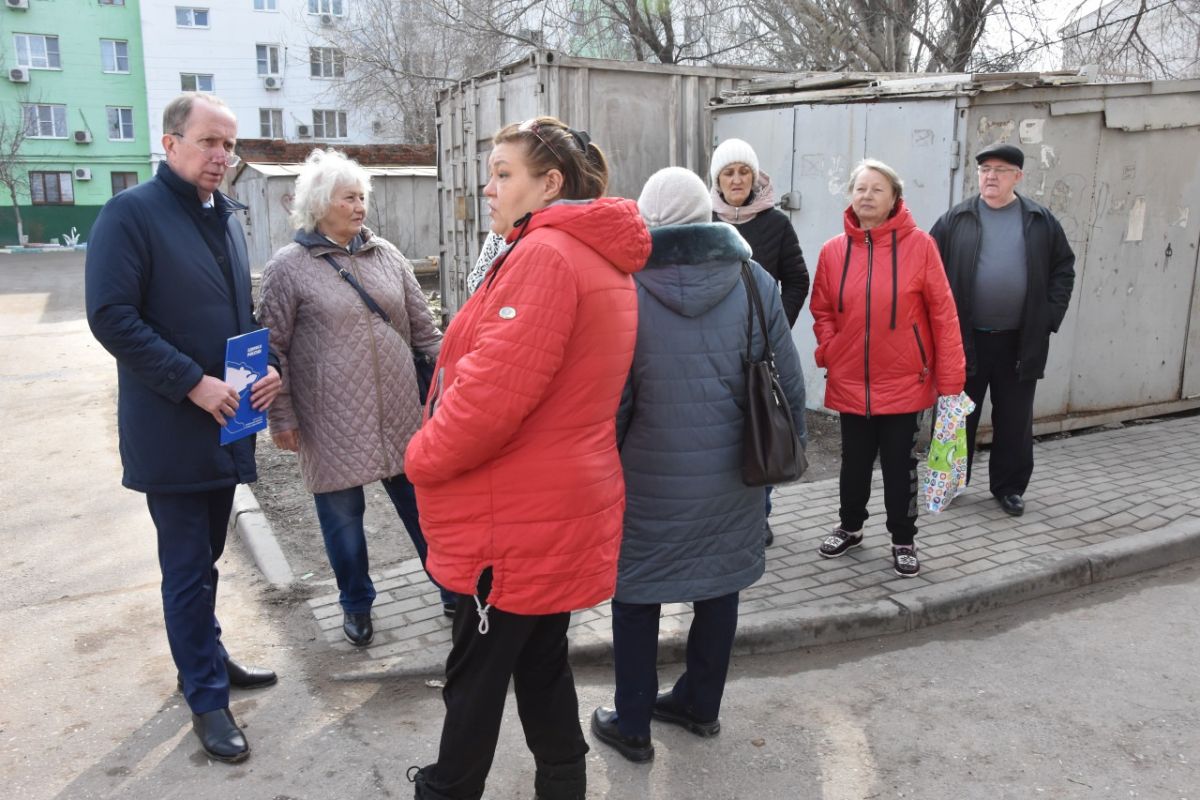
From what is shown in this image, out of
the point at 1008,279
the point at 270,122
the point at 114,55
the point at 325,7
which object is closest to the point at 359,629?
the point at 1008,279

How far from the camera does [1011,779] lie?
3.08m

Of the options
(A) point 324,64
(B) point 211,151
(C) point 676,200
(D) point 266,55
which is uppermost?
(D) point 266,55

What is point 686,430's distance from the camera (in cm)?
288

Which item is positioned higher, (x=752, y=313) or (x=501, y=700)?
(x=752, y=313)

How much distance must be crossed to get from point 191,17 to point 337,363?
4480 centimetres

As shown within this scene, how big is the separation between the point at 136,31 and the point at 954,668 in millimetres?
46575

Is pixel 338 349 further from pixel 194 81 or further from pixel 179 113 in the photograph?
pixel 194 81

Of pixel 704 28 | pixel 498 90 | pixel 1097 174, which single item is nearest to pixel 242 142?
pixel 704 28

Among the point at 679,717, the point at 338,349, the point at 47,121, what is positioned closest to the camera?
the point at 679,717

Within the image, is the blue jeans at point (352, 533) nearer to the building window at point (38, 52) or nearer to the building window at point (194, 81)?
the building window at point (194, 81)

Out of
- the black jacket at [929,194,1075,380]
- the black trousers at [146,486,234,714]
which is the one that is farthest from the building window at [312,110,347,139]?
the black trousers at [146,486,234,714]

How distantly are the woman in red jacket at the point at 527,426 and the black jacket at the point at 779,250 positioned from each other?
2.33m

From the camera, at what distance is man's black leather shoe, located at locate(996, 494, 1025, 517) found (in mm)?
5367

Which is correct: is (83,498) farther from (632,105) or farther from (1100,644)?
(1100,644)
